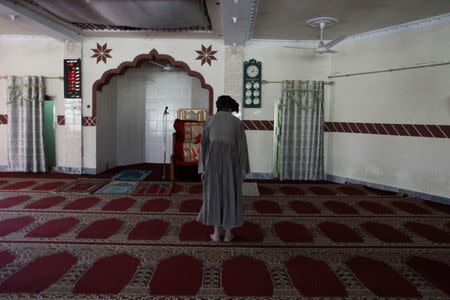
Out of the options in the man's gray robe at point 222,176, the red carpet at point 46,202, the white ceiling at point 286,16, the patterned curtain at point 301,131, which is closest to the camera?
the man's gray robe at point 222,176

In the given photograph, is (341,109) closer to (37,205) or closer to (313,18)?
(313,18)

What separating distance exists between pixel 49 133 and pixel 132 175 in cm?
170

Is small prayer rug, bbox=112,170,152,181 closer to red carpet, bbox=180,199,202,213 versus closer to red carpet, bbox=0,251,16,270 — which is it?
red carpet, bbox=180,199,202,213

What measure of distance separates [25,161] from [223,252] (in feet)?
16.5

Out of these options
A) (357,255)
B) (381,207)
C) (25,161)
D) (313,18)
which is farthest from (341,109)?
(25,161)

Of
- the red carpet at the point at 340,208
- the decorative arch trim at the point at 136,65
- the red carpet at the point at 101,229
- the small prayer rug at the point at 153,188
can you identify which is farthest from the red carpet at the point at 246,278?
the decorative arch trim at the point at 136,65

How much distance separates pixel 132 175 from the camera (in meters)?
6.56

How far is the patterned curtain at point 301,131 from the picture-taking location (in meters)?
6.44

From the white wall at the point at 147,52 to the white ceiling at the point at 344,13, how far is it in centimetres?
102

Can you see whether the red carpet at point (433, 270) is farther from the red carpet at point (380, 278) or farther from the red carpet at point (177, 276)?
the red carpet at point (177, 276)

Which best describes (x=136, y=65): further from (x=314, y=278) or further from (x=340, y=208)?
(x=314, y=278)

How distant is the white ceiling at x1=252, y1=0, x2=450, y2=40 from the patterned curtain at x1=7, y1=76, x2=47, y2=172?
3.92 metres

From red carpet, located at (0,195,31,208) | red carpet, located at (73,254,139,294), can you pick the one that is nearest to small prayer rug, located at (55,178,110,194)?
red carpet, located at (0,195,31,208)

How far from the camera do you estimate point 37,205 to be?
170 inches
